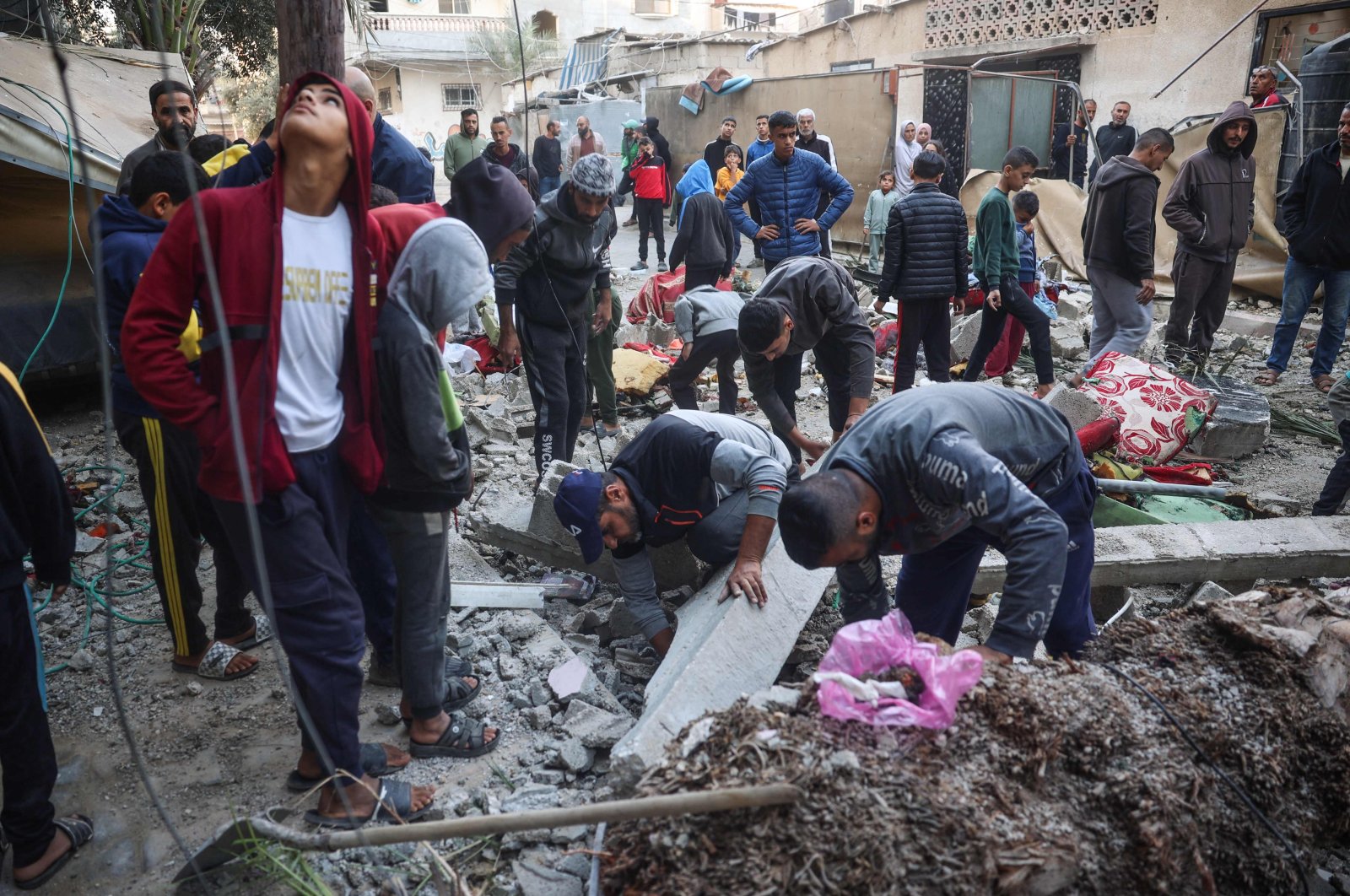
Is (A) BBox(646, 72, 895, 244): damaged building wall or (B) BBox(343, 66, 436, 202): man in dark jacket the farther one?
(A) BBox(646, 72, 895, 244): damaged building wall

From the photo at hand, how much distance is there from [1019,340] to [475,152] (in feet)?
24.0

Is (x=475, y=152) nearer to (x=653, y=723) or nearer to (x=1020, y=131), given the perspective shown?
(x=1020, y=131)

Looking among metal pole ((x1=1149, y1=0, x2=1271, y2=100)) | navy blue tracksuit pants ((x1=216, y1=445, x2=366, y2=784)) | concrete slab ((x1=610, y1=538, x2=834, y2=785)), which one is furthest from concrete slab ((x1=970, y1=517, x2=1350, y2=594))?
metal pole ((x1=1149, y1=0, x2=1271, y2=100))

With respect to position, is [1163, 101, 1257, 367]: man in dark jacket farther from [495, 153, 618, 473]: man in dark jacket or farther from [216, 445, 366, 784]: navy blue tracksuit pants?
[216, 445, 366, 784]: navy blue tracksuit pants

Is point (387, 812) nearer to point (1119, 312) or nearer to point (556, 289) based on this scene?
point (556, 289)

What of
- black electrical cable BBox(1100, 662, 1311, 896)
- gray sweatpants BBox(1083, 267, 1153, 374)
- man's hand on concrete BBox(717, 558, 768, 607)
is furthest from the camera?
gray sweatpants BBox(1083, 267, 1153, 374)

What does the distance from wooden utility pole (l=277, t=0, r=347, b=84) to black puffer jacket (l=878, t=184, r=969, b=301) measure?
11.7 feet

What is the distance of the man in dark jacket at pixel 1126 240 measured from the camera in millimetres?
6355

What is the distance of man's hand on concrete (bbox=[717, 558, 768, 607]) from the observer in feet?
10.5

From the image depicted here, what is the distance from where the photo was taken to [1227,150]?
22.8 ft

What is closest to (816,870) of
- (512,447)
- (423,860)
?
(423,860)

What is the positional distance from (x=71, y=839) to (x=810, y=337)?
11.9 feet

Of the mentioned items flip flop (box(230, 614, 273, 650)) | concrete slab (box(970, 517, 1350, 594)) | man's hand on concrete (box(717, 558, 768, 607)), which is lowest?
flip flop (box(230, 614, 273, 650))

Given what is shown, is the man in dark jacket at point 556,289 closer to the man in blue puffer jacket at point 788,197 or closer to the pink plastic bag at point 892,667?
the man in blue puffer jacket at point 788,197
